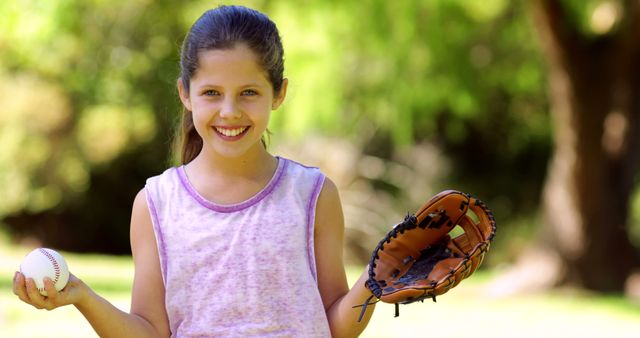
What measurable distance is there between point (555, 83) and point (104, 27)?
10597 millimetres

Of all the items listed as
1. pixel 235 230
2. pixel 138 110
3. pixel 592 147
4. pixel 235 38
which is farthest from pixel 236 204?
pixel 138 110

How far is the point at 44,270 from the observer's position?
8.00 feet

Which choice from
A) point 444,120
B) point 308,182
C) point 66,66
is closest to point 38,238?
point 66,66

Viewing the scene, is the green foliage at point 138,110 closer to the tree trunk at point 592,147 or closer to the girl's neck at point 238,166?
the tree trunk at point 592,147

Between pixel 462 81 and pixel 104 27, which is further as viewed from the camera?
pixel 104 27

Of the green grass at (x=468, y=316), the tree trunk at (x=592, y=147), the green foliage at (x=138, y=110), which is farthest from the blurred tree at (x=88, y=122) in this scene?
the tree trunk at (x=592, y=147)

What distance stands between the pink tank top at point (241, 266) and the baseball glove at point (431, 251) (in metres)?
0.18

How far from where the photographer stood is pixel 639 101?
40.8 feet

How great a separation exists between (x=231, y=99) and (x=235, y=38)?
A: 161 mm

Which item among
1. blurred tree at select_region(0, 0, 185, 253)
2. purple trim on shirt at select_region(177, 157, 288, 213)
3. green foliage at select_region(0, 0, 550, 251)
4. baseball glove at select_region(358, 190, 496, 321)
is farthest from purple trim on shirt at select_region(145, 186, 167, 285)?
blurred tree at select_region(0, 0, 185, 253)

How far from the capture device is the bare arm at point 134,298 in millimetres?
2451

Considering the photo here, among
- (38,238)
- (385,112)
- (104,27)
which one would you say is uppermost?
(104,27)

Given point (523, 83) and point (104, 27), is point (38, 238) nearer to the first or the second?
point (104, 27)

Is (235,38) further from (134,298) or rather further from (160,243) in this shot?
(134,298)
